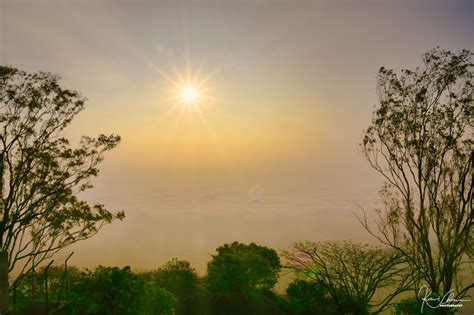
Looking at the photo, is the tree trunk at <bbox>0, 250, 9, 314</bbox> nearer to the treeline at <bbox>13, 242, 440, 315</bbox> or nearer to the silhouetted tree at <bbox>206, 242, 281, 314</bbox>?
the treeline at <bbox>13, 242, 440, 315</bbox>

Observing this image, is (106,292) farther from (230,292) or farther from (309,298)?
(309,298)

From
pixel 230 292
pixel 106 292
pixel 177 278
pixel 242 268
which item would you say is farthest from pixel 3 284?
pixel 177 278

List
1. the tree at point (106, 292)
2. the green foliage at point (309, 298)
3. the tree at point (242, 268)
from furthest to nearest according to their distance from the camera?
1. the tree at point (242, 268)
2. the green foliage at point (309, 298)
3. the tree at point (106, 292)

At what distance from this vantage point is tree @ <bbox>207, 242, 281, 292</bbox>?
43.8m

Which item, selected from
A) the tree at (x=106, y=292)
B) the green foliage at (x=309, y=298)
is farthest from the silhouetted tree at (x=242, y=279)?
the tree at (x=106, y=292)

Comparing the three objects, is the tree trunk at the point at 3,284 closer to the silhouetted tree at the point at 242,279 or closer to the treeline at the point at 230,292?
the treeline at the point at 230,292

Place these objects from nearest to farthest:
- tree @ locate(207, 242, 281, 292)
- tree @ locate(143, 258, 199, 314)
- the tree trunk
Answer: the tree trunk, tree @ locate(207, 242, 281, 292), tree @ locate(143, 258, 199, 314)

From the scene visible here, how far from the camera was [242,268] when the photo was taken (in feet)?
159

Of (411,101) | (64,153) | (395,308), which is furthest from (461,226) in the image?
(64,153)

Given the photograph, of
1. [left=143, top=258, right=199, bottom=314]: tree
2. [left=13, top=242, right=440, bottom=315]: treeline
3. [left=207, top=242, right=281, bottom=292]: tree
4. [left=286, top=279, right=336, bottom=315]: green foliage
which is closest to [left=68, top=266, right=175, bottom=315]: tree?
[left=13, top=242, right=440, bottom=315]: treeline

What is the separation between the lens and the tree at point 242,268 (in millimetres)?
43766

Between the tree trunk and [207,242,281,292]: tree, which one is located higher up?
[207,242,281,292]: tree

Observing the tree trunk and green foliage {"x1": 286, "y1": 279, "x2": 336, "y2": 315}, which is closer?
the tree trunk

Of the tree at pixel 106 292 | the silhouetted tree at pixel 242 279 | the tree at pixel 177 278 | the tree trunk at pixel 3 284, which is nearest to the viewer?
the tree trunk at pixel 3 284
